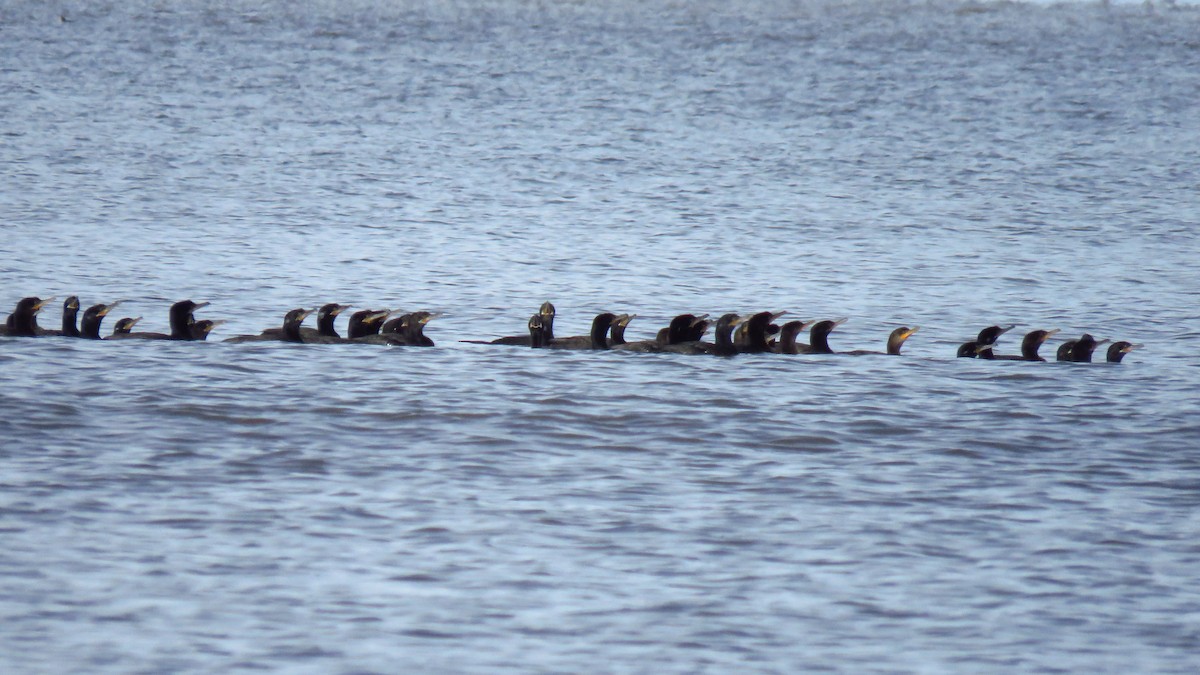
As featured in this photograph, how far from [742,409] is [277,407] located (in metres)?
3.65

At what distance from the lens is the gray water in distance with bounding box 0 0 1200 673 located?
8.09 meters

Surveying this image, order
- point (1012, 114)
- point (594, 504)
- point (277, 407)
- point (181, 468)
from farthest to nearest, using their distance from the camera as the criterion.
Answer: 1. point (1012, 114)
2. point (277, 407)
3. point (181, 468)
4. point (594, 504)

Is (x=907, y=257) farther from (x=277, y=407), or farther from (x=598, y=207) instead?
(x=277, y=407)

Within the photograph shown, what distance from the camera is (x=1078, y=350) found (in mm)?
15836

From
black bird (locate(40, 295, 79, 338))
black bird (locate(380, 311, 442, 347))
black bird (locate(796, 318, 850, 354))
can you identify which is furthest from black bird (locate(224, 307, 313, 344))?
black bird (locate(796, 318, 850, 354))

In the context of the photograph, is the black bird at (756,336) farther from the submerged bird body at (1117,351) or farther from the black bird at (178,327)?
the black bird at (178,327)

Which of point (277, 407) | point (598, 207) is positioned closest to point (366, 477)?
point (277, 407)

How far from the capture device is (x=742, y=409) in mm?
13148

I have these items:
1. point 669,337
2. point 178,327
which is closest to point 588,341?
point 669,337

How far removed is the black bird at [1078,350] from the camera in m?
15.8

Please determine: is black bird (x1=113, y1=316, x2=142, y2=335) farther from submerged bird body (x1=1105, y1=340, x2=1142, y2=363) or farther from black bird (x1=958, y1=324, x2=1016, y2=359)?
submerged bird body (x1=1105, y1=340, x2=1142, y2=363)

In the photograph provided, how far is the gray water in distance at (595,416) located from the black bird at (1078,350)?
1.27 ft

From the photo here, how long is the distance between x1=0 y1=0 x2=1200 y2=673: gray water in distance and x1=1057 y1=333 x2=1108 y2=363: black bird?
1.27 feet

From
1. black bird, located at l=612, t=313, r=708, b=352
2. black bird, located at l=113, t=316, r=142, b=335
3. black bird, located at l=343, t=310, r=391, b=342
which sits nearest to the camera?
black bird, located at l=612, t=313, r=708, b=352
